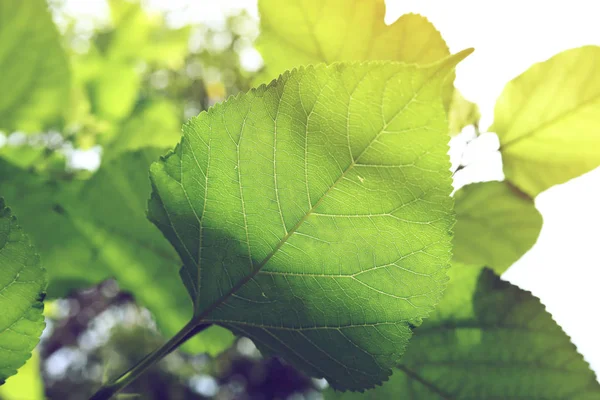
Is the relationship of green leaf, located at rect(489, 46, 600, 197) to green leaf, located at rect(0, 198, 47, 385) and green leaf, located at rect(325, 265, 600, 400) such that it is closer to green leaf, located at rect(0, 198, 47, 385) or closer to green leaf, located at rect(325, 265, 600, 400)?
green leaf, located at rect(325, 265, 600, 400)

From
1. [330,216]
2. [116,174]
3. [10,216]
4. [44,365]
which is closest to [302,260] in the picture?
[330,216]

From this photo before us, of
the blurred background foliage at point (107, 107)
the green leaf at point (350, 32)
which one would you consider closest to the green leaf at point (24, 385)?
the blurred background foliage at point (107, 107)

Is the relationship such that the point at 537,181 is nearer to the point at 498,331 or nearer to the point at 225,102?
the point at 498,331

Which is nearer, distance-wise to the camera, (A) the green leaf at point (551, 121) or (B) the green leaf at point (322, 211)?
(B) the green leaf at point (322, 211)

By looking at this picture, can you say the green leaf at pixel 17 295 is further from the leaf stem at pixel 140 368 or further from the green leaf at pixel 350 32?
the green leaf at pixel 350 32

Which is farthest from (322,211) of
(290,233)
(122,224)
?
(122,224)

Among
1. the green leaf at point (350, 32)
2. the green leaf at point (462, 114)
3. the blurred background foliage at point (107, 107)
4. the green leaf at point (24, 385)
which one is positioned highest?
the green leaf at point (350, 32)
